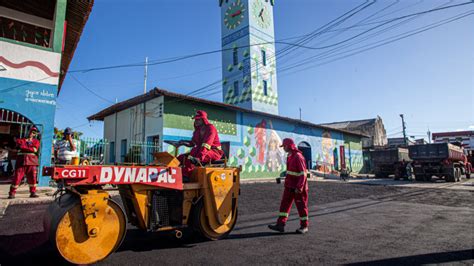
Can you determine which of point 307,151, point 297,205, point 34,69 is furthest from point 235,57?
point 297,205

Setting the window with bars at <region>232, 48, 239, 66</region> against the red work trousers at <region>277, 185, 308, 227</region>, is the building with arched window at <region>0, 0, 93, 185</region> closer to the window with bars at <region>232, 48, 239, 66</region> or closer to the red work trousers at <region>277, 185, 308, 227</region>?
the red work trousers at <region>277, 185, 308, 227</region>

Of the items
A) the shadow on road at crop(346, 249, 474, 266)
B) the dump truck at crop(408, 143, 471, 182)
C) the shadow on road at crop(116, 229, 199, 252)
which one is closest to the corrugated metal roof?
the dump truck at crop(408, 143, 471, 182)

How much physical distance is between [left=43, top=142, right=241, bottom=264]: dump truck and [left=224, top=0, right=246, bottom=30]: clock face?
2312 centimetres

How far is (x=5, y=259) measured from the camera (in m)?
3.02

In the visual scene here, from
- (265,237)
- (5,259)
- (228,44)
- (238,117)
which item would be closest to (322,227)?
(265,237)

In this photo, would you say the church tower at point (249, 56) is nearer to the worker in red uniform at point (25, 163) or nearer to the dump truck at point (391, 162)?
the dump truck at point (391, 162)

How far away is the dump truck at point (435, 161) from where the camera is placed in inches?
615

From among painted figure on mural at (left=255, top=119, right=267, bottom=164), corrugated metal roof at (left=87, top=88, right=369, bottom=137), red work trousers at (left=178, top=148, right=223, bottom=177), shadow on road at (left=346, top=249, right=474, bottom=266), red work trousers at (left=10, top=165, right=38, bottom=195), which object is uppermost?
corrugated metal roof at (left=87, top=88, right=369, bottom=137)

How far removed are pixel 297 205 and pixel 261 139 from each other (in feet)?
46.9

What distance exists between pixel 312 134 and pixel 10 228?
21993mm

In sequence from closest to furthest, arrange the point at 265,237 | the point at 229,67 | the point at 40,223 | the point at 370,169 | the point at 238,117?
1. the point at 265,237
2. the point at 40,223
3. the point at 238,117
4. the point at 229,67
5. the point at 370,169

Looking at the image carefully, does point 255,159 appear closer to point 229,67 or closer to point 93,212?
point 229,67

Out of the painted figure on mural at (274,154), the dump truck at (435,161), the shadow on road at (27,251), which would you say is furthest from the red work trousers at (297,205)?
the dump truck at (435,161)

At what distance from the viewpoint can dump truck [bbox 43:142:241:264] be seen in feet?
9.35
